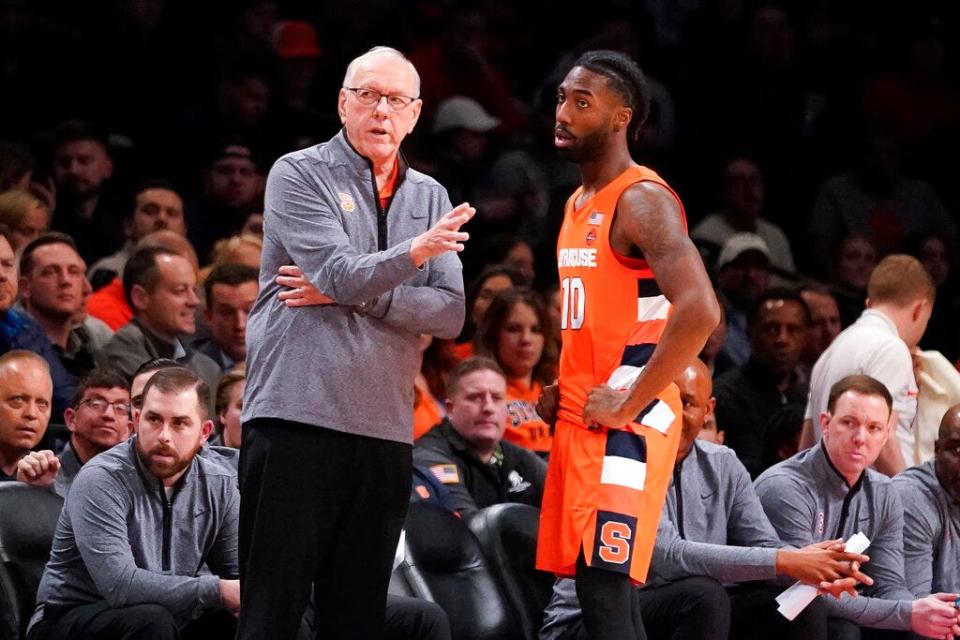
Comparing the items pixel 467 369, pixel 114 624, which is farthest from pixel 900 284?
pixel 114 624

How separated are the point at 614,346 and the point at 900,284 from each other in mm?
3343

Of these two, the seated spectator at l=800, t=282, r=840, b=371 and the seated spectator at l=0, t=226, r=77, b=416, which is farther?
the seated spectator at l=800, t=282, r=840, b=371

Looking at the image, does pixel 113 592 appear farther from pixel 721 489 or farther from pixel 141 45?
pixel 141 45

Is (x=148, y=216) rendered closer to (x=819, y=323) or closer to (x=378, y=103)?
(x=819, y=323)

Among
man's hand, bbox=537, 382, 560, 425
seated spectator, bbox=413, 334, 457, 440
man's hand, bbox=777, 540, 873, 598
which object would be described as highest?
man's hand, bbox=537, 382, 560, 425

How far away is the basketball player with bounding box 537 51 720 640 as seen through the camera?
407cm

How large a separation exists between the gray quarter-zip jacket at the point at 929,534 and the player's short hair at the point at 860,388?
394 millimetres

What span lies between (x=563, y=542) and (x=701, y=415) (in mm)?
2073

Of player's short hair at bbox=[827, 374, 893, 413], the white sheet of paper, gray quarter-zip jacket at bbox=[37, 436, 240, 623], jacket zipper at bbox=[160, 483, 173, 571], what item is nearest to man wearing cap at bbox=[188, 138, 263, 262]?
gray quarter-zip jacket at bbox=[37, 436, 240, 623]

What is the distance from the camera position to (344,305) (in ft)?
13.2

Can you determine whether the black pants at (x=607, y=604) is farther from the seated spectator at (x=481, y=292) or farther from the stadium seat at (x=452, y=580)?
the seated spectator at (x=481, y=292)

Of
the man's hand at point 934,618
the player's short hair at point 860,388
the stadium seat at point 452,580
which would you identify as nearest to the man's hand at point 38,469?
the stadium seat at point 452,580

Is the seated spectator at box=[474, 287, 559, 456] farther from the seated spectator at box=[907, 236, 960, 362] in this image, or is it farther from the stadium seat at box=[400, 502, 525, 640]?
the seated spectator at box=[907, 236, 960, 362]

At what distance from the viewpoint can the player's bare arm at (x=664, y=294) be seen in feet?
13.2
